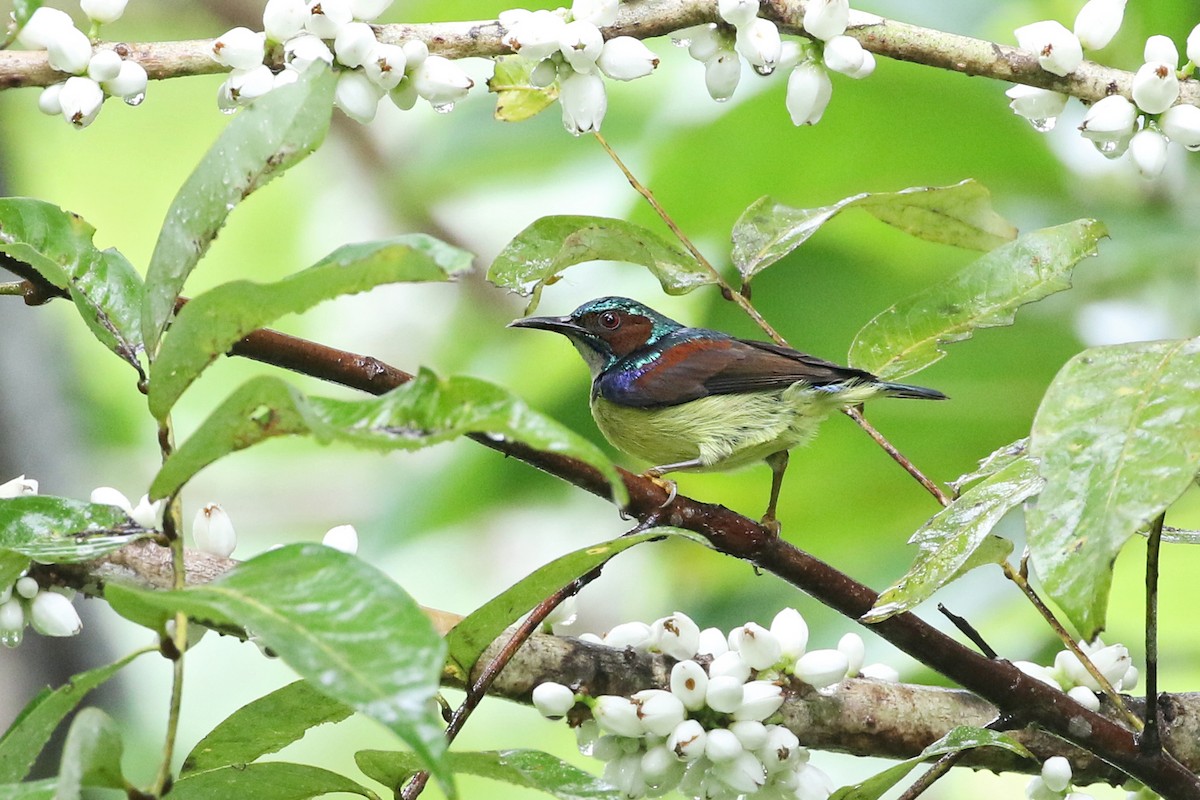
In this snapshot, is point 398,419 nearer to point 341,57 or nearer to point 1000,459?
point 341,57

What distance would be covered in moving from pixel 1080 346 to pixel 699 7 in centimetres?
199

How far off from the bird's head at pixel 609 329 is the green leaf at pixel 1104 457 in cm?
199

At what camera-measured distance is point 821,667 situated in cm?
171

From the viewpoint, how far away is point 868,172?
345 centimetres

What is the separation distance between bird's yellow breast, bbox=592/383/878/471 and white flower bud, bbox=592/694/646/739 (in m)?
1.18

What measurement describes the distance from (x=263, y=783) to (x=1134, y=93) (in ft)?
4.35

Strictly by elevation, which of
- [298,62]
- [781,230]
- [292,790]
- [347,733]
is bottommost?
[347,733]

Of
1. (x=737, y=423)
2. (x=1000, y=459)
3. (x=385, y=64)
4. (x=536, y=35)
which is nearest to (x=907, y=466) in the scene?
(x=1000, y=459)

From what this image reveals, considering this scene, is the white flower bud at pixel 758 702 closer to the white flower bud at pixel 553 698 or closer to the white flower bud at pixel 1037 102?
the white flower bud at pixel 553 698

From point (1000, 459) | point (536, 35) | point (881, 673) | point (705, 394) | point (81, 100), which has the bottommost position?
point (881, 673)

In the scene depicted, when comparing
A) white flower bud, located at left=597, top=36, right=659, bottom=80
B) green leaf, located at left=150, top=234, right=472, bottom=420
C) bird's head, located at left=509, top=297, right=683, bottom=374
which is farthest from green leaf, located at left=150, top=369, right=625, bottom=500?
bird's head, located at left=509, top=297, right=683, bottom=374

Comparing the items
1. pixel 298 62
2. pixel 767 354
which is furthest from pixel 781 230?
pixel 767 354

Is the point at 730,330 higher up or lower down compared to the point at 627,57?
lower down

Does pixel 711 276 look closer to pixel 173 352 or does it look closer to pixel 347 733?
pixel 173 352
